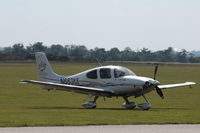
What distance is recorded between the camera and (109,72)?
1069 inches

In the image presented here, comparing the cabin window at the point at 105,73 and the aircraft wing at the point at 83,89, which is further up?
the cabin window at the point at 105,73

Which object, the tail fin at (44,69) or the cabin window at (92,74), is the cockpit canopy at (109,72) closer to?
the cabin window at (92,74)

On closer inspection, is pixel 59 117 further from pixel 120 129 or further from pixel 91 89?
pixel 91 89

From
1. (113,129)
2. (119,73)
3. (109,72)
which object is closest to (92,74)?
(109,72)

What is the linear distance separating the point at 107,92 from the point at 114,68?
3.70 feet

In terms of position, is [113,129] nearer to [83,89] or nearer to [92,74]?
[83,89]

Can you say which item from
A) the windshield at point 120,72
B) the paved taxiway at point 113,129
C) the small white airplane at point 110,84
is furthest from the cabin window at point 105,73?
the paved taxiway at point 113,129

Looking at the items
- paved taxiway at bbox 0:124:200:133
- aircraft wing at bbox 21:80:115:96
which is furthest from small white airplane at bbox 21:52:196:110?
paved taxiway at bbox 0:124:200:133

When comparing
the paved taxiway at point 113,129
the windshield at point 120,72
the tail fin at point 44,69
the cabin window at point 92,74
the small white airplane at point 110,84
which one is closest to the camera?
the paved taxiway at point 113,129

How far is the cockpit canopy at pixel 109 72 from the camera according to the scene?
2695 centimetres

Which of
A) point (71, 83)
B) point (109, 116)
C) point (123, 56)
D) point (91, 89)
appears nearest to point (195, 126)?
point (109, 116)

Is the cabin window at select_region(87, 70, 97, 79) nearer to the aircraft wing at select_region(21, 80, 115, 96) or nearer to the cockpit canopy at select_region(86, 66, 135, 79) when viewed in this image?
the cockpit canopy at select_region(86, 66, 135, 79)

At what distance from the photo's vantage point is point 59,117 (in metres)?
19.4

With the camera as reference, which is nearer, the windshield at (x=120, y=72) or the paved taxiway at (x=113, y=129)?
the paved taxiway at (x=113, y=129)
